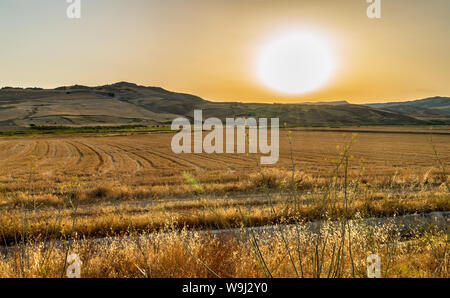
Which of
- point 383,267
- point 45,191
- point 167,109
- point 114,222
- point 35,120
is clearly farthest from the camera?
point 167,109

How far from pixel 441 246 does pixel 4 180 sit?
2111 cm

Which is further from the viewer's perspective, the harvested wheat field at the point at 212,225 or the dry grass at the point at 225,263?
the harvested wheat field at the point at 212,225

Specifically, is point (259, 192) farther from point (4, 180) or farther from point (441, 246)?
point (4, 180)

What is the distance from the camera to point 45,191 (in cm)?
1432

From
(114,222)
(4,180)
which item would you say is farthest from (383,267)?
(4,180)

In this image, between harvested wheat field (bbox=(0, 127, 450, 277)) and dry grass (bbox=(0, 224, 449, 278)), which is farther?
harvested wheat field (bbox=(0, 127, 450, 277))

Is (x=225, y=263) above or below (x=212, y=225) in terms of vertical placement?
above

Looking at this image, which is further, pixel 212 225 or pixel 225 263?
pixel 212 225
